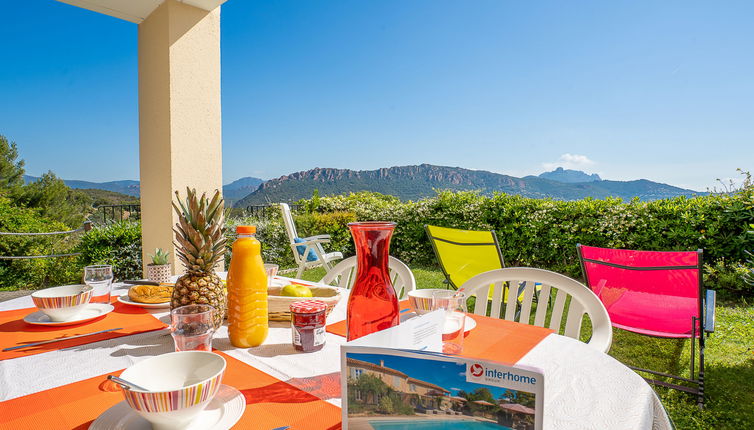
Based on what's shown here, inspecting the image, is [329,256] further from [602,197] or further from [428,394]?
[428,394]

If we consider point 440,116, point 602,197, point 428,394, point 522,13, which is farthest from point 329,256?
point 440,116

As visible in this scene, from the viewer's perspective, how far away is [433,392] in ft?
1.48

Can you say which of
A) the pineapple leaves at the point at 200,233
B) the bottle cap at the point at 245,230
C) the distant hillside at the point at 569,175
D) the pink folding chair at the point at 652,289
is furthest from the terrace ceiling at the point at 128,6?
the distant hillside at the point at 569,175

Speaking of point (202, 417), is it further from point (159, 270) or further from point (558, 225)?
point (558, 225)

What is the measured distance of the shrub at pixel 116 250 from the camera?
16.0 feet

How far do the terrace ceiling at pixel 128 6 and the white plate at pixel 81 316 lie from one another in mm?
2806

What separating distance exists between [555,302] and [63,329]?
1.67 m

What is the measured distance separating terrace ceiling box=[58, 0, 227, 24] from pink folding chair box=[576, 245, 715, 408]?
360 cm

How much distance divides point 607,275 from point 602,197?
3611mm

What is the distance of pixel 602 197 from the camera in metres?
5.82

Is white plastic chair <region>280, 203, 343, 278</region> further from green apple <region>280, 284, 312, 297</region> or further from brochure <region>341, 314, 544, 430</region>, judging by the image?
brochure <region>341, 314, 544, 430</region>

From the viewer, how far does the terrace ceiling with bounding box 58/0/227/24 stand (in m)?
3.12

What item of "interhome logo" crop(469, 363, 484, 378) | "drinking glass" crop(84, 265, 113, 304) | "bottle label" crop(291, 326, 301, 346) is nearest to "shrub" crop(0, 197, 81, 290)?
"drinking glass" crop(84, 265, 113, 304)

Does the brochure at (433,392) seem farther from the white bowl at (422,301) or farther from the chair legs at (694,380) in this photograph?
the chair legs at (694,380)
